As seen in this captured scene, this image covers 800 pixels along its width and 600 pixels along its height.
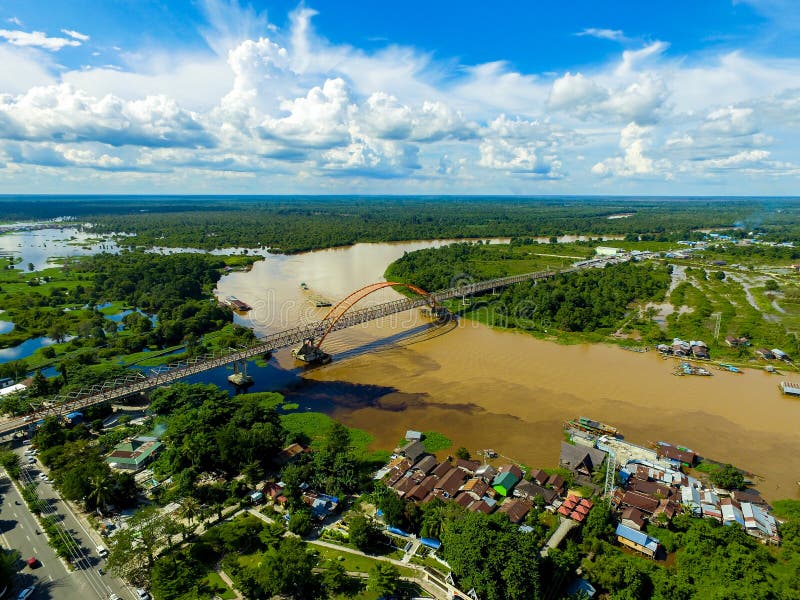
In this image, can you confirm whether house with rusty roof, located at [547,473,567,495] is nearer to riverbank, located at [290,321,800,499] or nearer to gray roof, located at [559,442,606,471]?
gray roof, located at [559,442,606,471]

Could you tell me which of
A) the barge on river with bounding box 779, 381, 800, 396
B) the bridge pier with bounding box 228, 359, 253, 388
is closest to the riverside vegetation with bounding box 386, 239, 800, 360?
the barge on river with bounding box 779, 381, 800, 396

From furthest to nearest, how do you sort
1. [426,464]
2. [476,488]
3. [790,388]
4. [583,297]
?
[583,297]
[790,388]
[426,464]
[476,488]

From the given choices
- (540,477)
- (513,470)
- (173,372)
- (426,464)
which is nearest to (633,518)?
(540,477)

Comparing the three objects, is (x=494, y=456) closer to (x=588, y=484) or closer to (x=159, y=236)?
(x=588, y=484)

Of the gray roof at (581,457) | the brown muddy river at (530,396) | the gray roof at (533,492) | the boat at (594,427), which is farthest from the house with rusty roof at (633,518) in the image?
the boat at (594,427)

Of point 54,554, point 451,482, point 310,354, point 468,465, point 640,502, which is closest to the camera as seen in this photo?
point 54,554

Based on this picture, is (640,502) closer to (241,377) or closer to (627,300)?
(241,377)

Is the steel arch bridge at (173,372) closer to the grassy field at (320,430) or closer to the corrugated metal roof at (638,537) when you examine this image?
the grassy field at (320,430)
